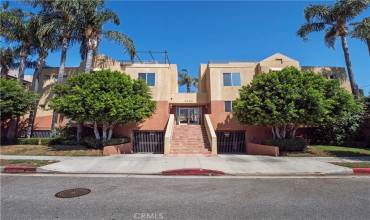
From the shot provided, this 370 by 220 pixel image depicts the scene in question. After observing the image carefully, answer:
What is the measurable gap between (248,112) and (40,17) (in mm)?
19698

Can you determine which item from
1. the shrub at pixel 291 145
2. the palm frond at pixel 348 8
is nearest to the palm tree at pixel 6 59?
the shrub at pixel 291 145

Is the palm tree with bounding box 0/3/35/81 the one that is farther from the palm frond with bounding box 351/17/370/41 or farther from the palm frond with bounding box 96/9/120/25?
the palm frond with bounding box 351/17/370/41

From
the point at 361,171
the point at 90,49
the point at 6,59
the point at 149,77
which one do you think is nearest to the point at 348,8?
the point at 361,171

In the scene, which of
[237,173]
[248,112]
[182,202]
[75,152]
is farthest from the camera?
[248,112]

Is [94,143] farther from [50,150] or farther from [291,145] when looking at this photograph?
A: [291,145]

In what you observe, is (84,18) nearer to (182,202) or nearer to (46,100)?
(46,100)

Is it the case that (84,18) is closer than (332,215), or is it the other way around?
(332,215)

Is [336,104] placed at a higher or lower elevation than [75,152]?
higher

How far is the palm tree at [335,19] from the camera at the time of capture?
21.8 meters

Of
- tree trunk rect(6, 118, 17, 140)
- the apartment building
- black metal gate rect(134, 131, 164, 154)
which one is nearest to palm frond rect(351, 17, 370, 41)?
the apartment building

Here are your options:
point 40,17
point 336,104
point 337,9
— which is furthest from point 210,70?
point 40,17

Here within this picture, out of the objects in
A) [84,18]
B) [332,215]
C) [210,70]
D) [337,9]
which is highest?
[337,9]

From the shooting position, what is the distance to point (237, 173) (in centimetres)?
980

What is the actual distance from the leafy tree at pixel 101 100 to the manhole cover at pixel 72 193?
885 centimetres
